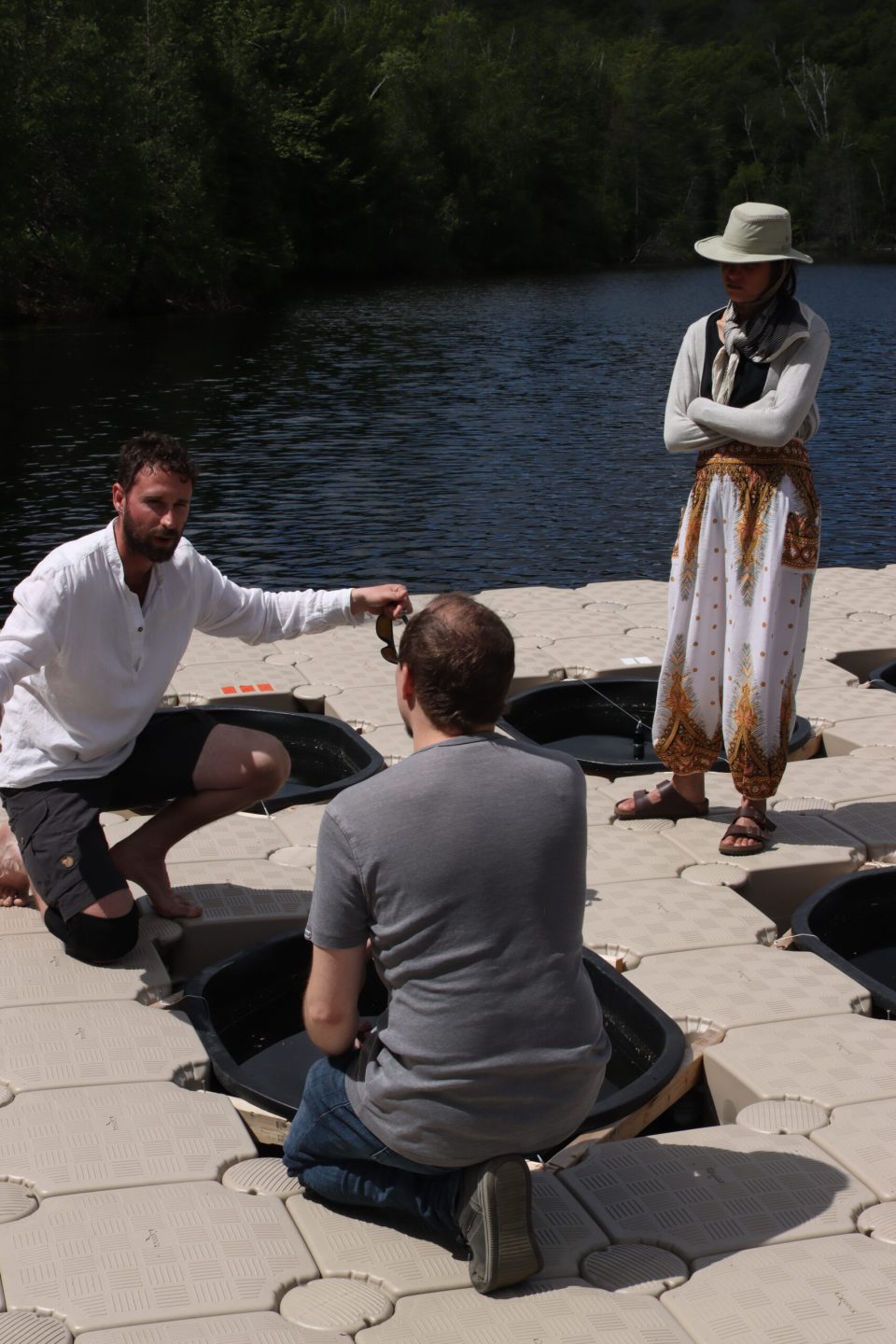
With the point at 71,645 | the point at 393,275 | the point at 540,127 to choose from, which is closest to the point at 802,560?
the point at 71,645

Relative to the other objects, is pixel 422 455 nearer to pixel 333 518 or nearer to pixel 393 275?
pixel 333 518

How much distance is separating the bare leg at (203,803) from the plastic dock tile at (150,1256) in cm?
126

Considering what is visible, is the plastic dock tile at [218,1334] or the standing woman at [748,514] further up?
the standing woman at [748,514]

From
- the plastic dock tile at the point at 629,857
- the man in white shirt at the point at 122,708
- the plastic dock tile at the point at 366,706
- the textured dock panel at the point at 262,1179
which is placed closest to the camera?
the textured dock panel at the point at 262,1179

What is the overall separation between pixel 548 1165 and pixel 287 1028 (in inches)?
46.7

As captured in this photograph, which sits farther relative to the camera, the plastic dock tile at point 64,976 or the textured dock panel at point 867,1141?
the plastic dock tile at point 64,976

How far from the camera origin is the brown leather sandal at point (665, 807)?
4715 millimetres

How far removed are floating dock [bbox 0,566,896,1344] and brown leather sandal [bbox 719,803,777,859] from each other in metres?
0.05

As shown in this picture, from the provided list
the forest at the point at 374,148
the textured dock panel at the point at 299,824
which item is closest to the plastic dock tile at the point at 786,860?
the textured dock panel at the point at 299,824

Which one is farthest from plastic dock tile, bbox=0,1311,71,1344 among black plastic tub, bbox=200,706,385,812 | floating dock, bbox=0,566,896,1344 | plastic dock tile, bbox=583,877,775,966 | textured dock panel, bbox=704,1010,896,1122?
black plastic tub, bbox=200,706,385,812

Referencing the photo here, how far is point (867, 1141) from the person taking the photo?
294 cm

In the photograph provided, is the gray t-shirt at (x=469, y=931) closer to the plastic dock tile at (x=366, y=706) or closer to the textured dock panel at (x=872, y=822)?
the textured dock panel at (x=872, y=822)

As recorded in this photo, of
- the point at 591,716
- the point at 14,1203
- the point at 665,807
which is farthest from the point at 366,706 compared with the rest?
the point at 14,1203

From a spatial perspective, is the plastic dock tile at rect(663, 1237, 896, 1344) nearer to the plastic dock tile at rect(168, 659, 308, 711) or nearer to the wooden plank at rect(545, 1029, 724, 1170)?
the wooden plank at rect(545, 1029, 724, 1170)
